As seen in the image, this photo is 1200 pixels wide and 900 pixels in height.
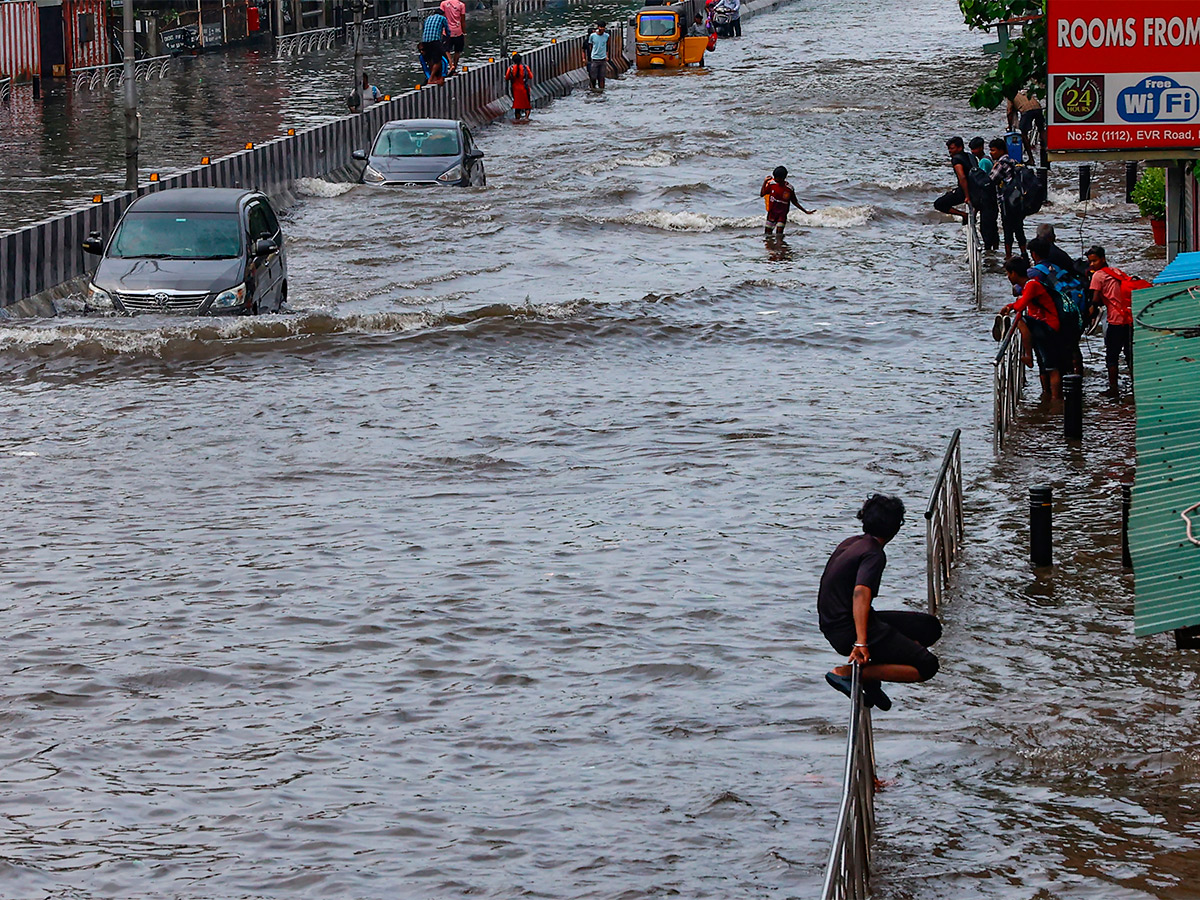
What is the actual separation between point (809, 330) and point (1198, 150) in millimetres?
5484

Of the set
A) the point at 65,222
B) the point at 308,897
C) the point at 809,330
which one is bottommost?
the point at 308,897

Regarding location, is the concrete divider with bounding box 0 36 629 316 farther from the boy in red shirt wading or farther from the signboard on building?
the signboard on building

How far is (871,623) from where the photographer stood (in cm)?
927

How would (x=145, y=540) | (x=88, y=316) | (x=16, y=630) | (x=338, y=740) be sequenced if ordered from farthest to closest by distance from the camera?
(x=88, y=316), (x=145, y=540), (x=16, y=630), (x=338, y=740)

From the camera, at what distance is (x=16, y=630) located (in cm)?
1233

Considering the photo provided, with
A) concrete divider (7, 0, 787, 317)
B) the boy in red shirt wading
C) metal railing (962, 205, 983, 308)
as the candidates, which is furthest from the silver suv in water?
the boy in red shirt wading

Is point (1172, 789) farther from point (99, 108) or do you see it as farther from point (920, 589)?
point (99, 108)

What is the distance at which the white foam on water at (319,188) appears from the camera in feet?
112

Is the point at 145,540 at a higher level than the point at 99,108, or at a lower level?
lower

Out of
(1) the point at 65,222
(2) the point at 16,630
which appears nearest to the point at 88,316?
(1) the point at 65,222

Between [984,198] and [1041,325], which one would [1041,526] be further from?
[984,198]

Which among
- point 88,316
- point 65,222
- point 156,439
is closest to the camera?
point 156,439

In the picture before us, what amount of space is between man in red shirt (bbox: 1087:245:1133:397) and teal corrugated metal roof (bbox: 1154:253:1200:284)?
11.0 ft

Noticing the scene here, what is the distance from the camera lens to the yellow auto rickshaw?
64.2 m
